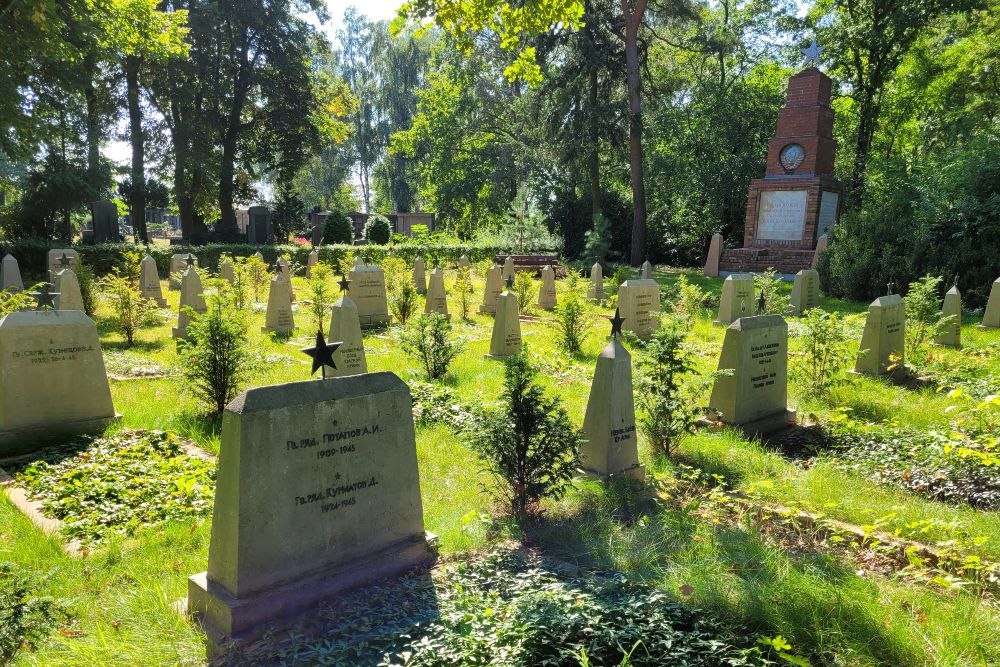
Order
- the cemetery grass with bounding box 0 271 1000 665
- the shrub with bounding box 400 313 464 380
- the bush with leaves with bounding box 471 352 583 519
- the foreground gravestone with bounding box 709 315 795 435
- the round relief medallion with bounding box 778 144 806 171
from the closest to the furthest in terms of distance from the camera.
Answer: the cemetery grass with bounding box 0 271 1000 665, the bush with leaves with bounding box 471 352 583 519, the foreground gravestone with bounding box 709 315 795 435, the shrub with bounding box 400 313 464 380, the round relief medallion with bounding box 778 144 806 171

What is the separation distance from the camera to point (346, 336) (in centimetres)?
752

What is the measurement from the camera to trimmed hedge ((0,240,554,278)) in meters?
19.1

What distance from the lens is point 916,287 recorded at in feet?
31.2

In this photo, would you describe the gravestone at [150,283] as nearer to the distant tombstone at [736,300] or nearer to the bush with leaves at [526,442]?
the distant tombstone at [736,300]

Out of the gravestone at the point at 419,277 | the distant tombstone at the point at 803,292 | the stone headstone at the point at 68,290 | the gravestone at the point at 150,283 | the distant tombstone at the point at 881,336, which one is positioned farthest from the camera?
the gravestone at the point at 419,277

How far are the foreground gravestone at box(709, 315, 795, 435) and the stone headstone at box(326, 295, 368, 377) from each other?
415 centimetres

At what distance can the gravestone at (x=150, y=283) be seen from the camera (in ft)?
50.1

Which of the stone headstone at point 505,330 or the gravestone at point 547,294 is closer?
the stone headstone at point 505,330

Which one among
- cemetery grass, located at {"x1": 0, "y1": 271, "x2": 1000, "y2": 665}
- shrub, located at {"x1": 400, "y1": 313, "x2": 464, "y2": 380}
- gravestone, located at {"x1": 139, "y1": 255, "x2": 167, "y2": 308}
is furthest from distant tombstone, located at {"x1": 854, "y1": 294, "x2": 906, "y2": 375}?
gravestone, located at {"x1": 139, "y1": 255, "x2": 167, "y2": 308}

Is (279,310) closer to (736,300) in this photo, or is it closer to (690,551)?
(736,300)

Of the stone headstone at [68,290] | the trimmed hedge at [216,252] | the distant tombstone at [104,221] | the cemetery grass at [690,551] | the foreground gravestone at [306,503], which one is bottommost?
the cemetery grass at [690,551]

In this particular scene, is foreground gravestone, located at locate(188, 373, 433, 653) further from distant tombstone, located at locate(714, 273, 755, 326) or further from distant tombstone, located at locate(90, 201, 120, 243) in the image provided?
distant tombstone, located at locate(90, 201, 120, 243)

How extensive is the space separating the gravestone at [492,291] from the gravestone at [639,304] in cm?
443

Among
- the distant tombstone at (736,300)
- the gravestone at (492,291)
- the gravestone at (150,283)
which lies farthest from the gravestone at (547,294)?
the gravestone at (150,283)
